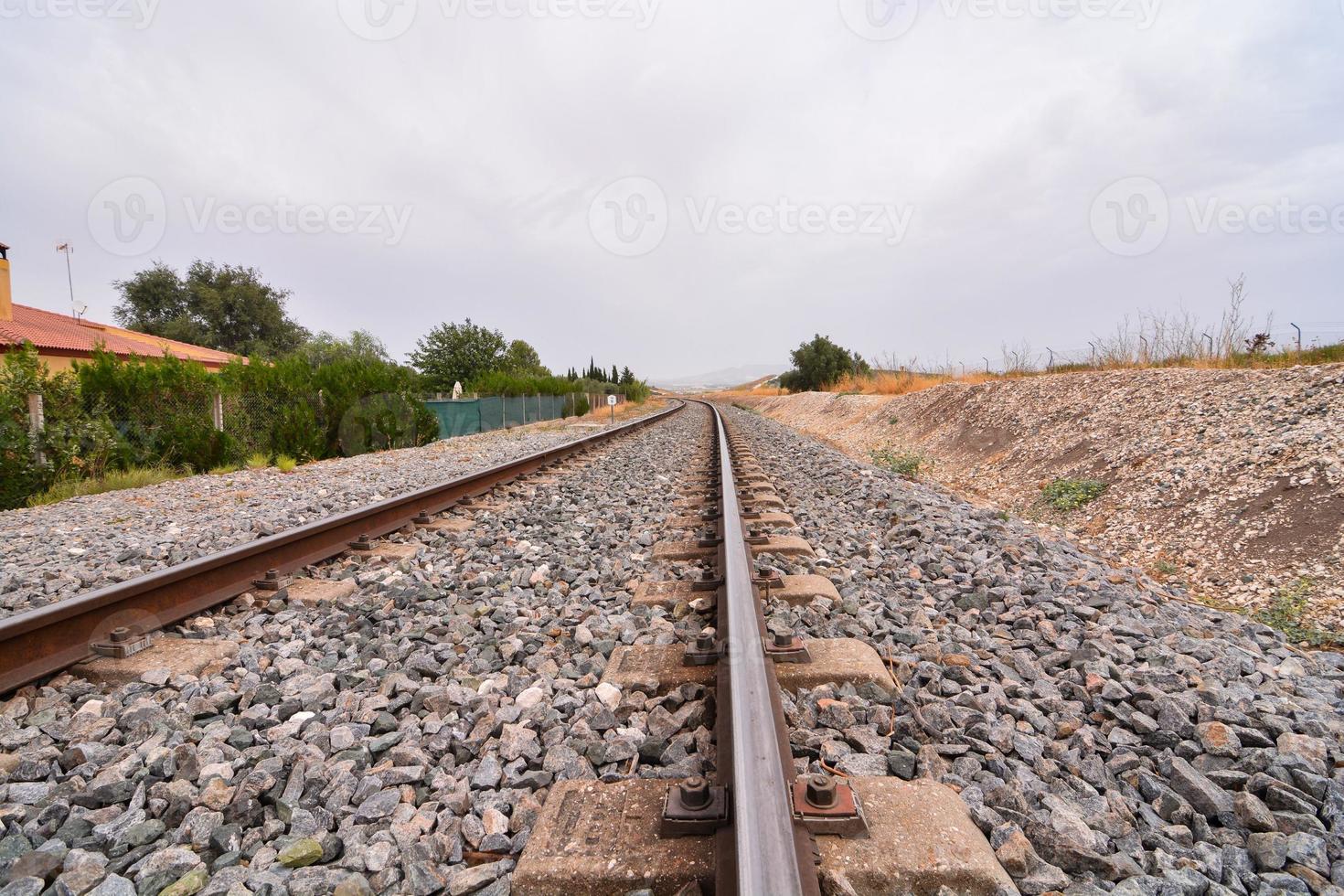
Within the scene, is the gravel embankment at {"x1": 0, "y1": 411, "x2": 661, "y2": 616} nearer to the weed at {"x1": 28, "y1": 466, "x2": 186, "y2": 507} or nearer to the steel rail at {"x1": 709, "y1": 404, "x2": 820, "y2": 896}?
the weed at {"x1": 28, "y1": 466, "x2": 186, "y2": 507}

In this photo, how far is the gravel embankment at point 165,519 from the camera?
3.68 m

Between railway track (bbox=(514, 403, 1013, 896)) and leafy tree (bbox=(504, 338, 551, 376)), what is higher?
leafy tree (bbox=(504, 338, 551, 376))

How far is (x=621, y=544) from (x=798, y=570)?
4.13ft

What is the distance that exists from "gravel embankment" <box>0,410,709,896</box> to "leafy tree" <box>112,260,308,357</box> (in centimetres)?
5427

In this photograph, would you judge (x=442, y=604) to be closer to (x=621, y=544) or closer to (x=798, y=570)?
(x=621, y=544)

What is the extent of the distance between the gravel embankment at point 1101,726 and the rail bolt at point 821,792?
31cm

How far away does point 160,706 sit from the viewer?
6.83 feet

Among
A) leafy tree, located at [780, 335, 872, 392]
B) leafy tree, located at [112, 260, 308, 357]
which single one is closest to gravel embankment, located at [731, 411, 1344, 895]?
leafy tree, located at [780, 335, 872, 392]

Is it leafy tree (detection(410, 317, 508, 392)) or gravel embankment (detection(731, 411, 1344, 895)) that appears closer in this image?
gravel embankment (detection(731, 411, 1344, 895))

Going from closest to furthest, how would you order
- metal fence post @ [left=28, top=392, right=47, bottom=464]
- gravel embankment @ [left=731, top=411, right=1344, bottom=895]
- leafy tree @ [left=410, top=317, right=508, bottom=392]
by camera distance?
1. gravel embankment @ [left=731, top=411, right=1344, bottom=895]
2. metal fence post @ [left=28, top=392, right=47, bottom=464]
3. leafy tree @ [left=410, top=317, right=508, bottom=392]

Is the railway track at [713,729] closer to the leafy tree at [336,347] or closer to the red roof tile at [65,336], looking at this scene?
the red roof tile at [65,336]

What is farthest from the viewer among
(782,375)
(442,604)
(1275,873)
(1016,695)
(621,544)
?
(782,375)

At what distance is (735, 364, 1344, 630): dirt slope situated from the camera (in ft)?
11.9

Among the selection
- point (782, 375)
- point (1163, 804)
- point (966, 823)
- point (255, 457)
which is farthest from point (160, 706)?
point (782, 375)
